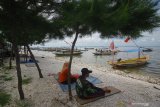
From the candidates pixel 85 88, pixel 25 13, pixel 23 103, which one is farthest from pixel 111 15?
pixel 23 103

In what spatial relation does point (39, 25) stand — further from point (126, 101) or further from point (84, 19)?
point (126, 101)

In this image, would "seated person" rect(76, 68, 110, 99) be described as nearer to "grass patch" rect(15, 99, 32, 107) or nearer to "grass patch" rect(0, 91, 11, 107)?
"grass patch" rect(15, 99, 32, 107)

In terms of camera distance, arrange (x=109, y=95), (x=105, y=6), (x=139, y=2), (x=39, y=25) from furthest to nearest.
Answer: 1. (x=109, y=95)
2. (x=39, y=25)
3. (x=139, y=2)
4. (x=105, y=6)

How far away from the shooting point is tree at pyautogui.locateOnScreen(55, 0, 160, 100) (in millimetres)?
4648

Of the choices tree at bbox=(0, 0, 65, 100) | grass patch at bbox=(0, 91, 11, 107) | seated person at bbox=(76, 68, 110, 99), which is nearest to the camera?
tree at bbox=(0, 0, 65, 100)

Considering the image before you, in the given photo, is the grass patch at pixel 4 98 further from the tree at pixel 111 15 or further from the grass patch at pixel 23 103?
the tree at pixel 111 15

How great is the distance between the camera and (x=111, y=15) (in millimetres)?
4711

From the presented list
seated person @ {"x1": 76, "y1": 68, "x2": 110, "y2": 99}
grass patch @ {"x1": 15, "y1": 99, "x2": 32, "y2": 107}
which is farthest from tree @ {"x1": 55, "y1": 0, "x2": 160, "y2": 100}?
grass patch @ {"x1": 15, "y1": 99, "x2": 32, "y2": 107}

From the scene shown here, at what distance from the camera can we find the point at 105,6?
4789 millimetres

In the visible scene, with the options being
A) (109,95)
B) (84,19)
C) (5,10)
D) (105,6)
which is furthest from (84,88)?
(5,10)

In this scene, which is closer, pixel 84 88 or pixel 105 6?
pixel 105 6

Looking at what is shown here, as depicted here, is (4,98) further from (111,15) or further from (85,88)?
(111,15)

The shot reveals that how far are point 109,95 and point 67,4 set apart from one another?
381 cm

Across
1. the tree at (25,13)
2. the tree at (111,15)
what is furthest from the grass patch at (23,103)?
the tree at (111,15)
